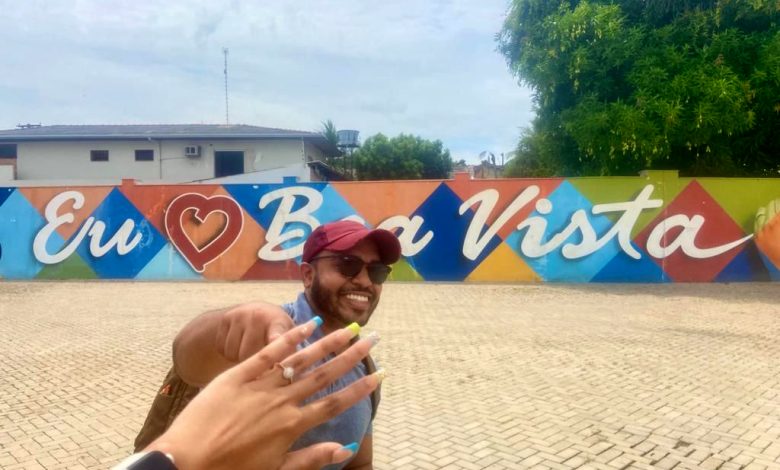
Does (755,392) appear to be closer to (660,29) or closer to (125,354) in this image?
(125,354)

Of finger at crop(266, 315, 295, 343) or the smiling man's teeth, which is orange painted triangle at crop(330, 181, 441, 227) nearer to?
the smiling man's teeth

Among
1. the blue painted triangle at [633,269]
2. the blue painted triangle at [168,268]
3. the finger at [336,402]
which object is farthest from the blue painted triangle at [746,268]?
the finger at [336,402]

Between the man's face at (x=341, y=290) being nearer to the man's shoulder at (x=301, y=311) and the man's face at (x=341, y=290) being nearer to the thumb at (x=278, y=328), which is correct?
the man's shoulder at (x=301, y=311)

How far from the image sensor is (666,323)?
8938mm

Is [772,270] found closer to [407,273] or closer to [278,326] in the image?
[407,273]

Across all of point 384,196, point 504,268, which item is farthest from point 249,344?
point 504,268

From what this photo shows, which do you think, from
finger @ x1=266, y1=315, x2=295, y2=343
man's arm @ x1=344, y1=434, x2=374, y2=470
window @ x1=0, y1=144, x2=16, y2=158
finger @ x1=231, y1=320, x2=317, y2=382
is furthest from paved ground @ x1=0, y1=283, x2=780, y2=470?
window @ x1=0, y1=144, x2=16, y2=158

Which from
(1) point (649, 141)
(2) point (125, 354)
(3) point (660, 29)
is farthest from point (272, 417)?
(3) point (660, 29)

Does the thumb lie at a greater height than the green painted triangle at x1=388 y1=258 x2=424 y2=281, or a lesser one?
greater

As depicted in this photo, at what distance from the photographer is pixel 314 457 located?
1.30m

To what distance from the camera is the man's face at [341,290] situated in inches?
82.5

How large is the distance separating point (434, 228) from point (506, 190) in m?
1.75

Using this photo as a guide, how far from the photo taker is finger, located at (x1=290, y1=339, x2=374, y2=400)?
4.08 ft

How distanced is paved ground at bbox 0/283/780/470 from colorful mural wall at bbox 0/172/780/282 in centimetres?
255
